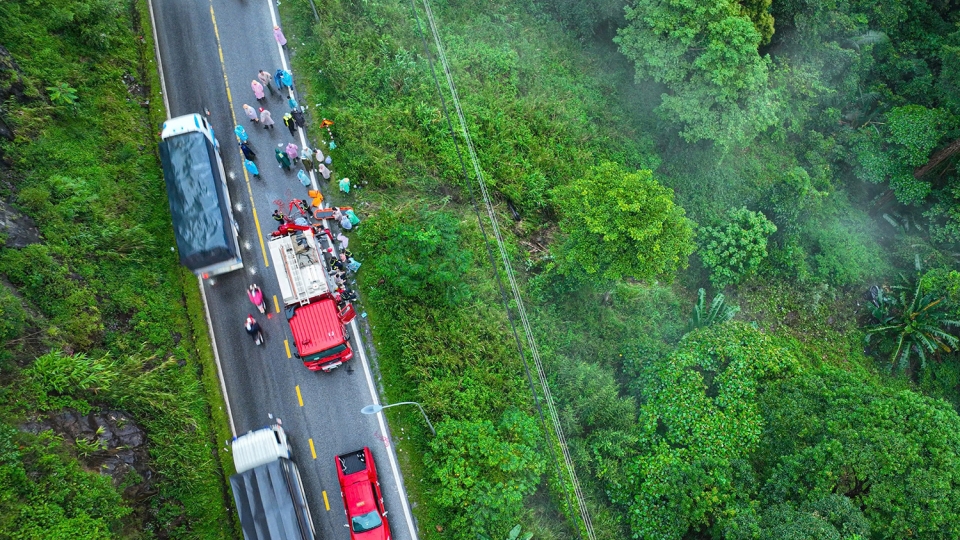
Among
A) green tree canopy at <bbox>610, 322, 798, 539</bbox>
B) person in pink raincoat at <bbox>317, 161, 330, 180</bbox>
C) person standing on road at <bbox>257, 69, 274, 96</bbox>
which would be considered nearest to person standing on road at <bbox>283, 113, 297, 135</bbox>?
person standing on road at <bbox>257, 69, 274, 96</bbox>

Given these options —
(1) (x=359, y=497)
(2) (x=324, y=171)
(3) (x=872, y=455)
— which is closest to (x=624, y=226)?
(3) (x=872, y=455)

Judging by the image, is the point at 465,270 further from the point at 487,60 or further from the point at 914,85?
the point at 914,85

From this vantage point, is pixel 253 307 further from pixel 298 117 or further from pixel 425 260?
pixel 298 117

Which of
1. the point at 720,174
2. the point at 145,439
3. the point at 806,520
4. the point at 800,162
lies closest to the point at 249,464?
the point at 145,439

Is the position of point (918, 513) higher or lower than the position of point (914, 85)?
lower

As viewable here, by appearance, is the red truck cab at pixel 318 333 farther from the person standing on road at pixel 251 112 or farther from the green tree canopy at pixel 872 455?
the green tree canopy at pixel 872 455

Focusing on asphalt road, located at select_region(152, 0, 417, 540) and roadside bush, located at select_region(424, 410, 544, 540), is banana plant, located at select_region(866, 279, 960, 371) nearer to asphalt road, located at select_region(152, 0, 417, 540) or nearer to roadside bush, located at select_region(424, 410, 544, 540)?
roadside bush, located at select_region(424, 410, 544, 540)
